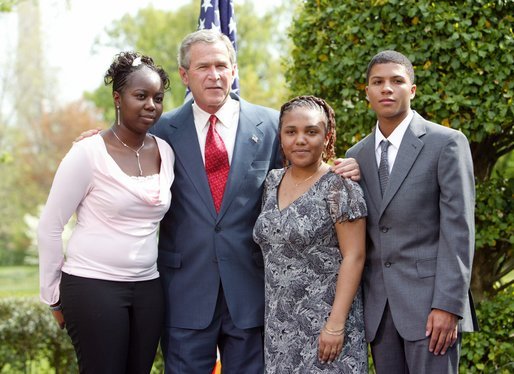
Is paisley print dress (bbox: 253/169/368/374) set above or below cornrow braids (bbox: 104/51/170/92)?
below

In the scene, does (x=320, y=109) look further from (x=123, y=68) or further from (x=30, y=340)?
(x=30, y=340)

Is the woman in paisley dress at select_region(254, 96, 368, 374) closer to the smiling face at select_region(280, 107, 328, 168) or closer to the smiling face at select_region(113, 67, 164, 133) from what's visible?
the smiling face at select_region(280, 107, 328, 168)

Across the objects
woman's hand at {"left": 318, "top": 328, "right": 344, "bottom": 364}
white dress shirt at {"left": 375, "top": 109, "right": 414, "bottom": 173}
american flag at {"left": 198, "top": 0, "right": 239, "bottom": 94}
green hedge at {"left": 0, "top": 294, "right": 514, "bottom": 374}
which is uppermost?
american flag at {"left": 198, "top": 0, "right": 239, "bottom": 94}

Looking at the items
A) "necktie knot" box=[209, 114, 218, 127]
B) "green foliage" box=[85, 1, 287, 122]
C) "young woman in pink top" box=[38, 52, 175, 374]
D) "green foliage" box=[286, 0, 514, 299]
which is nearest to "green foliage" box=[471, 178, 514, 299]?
"green foliage" box=[286, 0, 514, 299]

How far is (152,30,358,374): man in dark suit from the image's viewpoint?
4121 millimetres

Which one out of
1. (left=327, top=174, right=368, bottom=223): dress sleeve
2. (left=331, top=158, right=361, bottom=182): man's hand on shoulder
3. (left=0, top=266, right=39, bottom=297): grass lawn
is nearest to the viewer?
(left=327, top=174, right=368, bottom=223): dress sleeve

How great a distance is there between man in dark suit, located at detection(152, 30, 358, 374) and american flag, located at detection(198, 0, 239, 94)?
1151 mm

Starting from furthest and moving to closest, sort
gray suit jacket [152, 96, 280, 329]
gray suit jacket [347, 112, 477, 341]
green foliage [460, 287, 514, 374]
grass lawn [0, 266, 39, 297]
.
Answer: grass lawn [0, 266, 39, 297], green foliage [460, 287, 514, 374], gray suit jacket [152, 96, 280, 329], gray suit jacket [347, 112, 477, 341]

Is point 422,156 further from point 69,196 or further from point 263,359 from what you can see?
point 69,196

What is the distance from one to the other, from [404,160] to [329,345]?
959 mm

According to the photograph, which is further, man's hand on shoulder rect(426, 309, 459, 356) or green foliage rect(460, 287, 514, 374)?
green foliage rect(460, 287, 514, 374)

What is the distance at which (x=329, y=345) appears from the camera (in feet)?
11.9

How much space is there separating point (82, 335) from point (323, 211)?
135 centimetres

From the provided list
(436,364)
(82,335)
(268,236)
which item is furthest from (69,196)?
(436,364)
